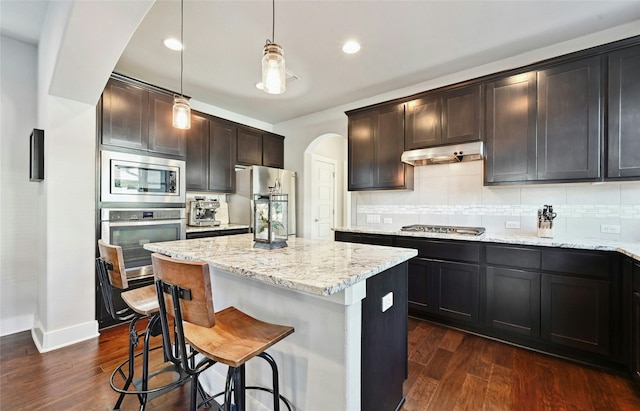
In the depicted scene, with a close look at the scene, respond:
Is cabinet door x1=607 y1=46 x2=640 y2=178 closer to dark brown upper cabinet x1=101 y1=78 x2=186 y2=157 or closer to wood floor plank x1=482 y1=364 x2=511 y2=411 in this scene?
wood floor plank x1=482 y1=364 x2=511 y2=411

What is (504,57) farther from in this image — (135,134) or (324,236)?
(135,134)

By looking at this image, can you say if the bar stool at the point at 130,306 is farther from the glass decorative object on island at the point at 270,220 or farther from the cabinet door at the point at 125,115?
the cabinet door at the point at 125,115

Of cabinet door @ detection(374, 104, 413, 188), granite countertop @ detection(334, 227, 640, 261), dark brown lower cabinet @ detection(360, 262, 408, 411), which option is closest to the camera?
dark brown lower cabinet @ detection(360, 262, 408, 411)

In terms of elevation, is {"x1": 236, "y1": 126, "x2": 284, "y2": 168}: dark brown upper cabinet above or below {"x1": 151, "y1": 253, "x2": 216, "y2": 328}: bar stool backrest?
above

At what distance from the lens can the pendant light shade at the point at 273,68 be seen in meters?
1.44

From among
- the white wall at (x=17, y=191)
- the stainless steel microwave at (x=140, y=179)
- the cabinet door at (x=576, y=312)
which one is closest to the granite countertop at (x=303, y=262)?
the stainless steel microwave at (x=140, y=179)

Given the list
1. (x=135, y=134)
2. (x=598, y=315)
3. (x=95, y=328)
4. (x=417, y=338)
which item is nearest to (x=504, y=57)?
(x=598, y=315)

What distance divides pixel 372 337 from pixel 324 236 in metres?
3.82

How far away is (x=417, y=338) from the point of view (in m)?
2.62

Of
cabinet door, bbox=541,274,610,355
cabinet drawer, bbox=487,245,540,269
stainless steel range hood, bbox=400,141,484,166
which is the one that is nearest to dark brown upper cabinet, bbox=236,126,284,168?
stainless steel range hood, bbox=400,141,484,166

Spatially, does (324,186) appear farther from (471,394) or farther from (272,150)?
(471,394)

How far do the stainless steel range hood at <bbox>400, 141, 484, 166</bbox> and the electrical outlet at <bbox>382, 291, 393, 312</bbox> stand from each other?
1971mm

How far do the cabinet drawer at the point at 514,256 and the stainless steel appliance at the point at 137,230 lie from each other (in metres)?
3.32

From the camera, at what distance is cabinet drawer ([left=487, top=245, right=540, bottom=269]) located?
2352 millimetres
